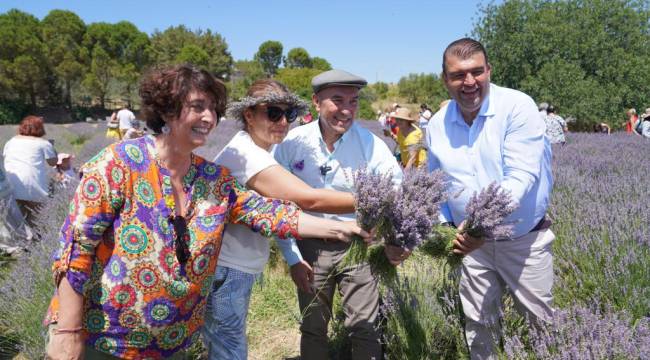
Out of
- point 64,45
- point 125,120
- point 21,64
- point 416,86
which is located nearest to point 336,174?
point 125,120

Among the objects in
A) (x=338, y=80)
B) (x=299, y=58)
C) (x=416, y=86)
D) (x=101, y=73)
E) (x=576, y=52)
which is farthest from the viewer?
(x=299, y=58)

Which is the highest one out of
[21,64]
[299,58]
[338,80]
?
[299,58]

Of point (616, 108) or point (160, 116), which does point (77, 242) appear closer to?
point (160, 116)

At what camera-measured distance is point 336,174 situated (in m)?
2.54

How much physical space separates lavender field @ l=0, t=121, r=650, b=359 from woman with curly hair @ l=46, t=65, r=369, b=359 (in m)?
1.04

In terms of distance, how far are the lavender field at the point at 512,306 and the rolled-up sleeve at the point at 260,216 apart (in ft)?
3.05

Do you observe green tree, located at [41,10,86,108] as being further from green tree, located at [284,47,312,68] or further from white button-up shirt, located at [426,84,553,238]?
white button-up shirt, located at [426,84,553,238]

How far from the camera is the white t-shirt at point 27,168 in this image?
5.48 meters

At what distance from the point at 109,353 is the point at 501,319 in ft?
6.45

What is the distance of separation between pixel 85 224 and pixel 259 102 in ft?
3.26

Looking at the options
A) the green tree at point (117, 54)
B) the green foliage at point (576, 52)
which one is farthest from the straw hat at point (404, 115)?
the green tree at point (117, 54)

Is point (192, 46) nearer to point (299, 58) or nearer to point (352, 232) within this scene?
point (299, 58)

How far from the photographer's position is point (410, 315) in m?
2.81

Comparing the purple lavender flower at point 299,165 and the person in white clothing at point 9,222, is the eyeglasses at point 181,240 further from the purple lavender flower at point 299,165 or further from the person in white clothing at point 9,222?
the person in white clothing at point 9,222
